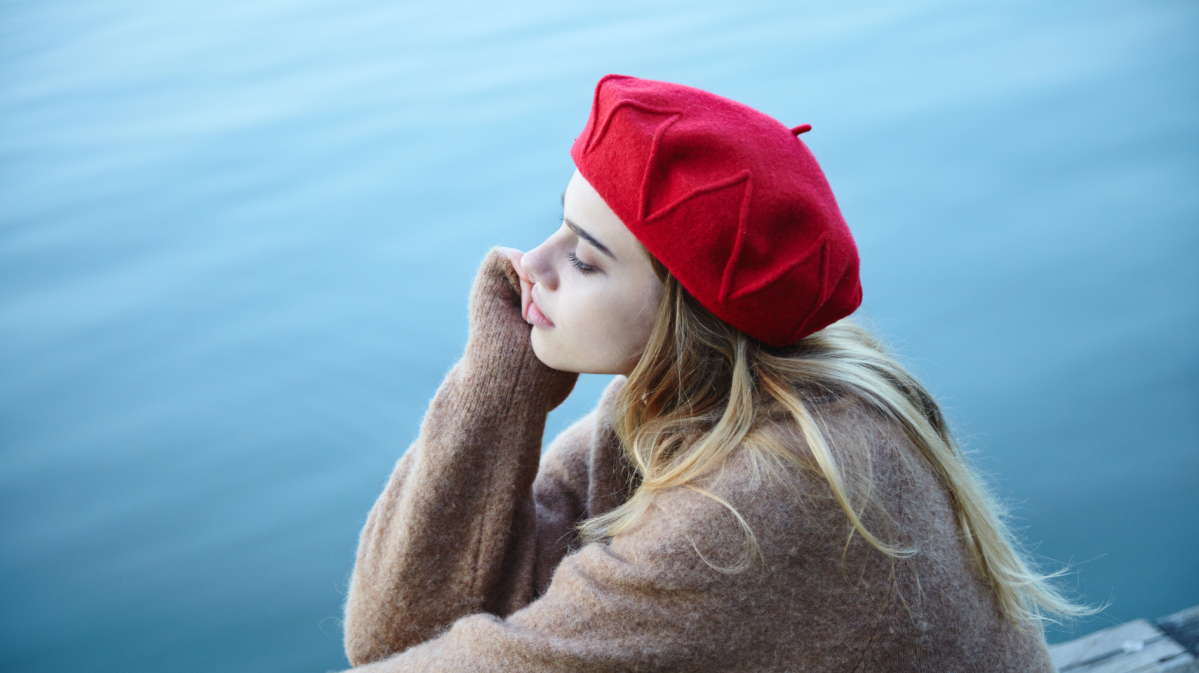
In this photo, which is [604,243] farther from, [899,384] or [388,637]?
[388,637]

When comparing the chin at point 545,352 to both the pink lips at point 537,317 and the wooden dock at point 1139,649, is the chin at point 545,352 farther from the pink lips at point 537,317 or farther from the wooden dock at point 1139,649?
the wooden dock at point 1139,649

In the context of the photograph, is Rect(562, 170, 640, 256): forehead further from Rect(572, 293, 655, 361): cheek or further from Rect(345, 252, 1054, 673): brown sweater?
Rect(345, 252, 1054, 673): brown sweater

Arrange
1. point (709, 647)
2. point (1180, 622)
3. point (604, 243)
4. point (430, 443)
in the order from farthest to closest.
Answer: point (1180, 622)
point (430, 443)
point (604, 243)
point (709, 647)

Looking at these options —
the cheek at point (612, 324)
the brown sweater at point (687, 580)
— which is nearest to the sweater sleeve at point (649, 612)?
the brown sweater at point (687, 580)

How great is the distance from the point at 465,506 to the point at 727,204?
0.47 metres

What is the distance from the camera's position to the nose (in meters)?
0.95

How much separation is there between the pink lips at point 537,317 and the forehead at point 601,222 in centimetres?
13

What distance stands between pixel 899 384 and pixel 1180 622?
0.80 metres

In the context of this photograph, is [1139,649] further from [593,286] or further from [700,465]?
[593,286]

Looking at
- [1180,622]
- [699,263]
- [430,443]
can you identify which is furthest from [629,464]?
[1180,622]

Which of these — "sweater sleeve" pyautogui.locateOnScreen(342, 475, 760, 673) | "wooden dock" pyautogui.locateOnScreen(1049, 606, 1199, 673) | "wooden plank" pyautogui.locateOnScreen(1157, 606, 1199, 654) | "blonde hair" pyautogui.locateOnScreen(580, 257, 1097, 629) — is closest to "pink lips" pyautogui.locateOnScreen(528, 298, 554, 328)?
"blonde hair" pyautogui.locateOnScreen(580, 257, 1097, 629)

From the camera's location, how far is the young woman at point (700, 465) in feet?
2.63

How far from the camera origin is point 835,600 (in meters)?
0.82

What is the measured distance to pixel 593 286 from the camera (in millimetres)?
935
